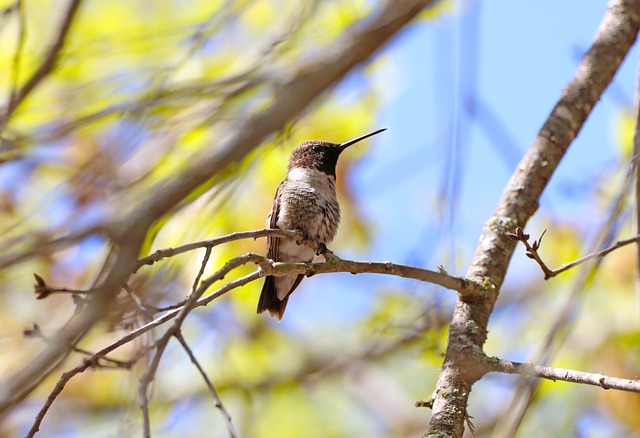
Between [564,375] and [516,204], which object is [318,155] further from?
[564,375]

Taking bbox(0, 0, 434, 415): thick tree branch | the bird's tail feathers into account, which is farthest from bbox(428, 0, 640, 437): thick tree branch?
the bird's tail feathers

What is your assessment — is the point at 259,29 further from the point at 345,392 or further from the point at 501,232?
the point at 345,392

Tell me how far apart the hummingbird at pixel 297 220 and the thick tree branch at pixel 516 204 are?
3.46ft

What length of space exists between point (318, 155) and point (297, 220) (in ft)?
2.41

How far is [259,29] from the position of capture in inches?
201

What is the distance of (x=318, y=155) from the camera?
4.73m

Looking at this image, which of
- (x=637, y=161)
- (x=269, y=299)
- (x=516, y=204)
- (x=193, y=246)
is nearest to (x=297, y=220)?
(x=269, y=299)

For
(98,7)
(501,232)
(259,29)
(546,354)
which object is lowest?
(546,354)

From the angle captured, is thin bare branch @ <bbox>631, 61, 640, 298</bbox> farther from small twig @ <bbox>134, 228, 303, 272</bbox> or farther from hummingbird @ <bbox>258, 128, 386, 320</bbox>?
small twig @ <bbox>134, 228, 303, 272</bbox>

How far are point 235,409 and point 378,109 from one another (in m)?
2.77

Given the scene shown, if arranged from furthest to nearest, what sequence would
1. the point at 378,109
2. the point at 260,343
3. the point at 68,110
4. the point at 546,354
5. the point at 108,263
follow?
the point at 260,343
the point at 378,109
the point at 68,110
the point at 546,354
the point at 108,263

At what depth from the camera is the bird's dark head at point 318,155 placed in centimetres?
467

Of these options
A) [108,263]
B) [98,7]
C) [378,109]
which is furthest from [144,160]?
[98,7]

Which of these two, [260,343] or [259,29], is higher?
[259,29]
